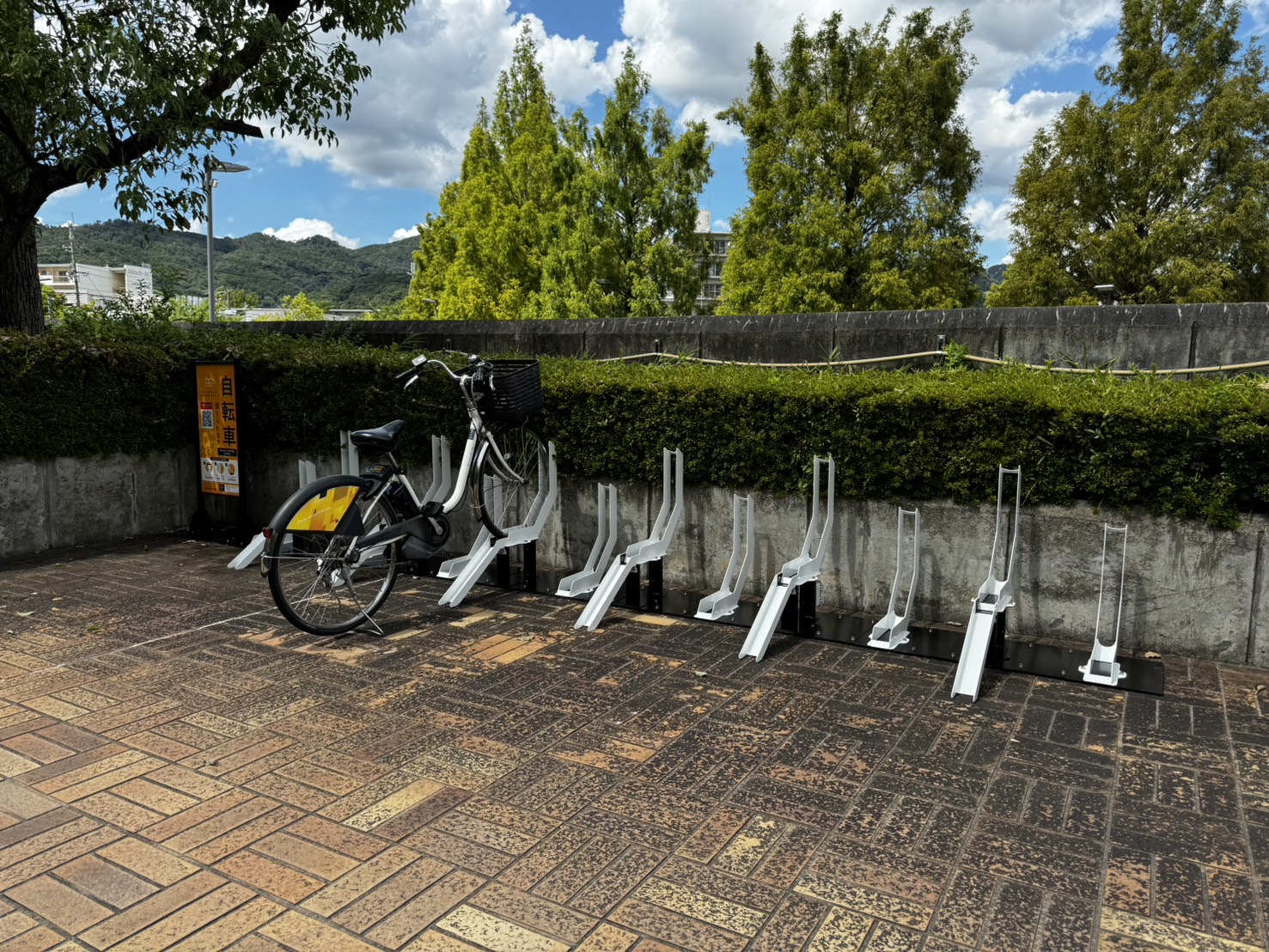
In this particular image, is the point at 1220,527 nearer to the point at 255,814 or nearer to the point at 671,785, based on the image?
the point at 671,785

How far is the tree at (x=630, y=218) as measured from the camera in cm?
1880

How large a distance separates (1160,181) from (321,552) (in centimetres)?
2136

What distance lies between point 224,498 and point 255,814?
550 cm

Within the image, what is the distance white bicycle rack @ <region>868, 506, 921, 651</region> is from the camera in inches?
178

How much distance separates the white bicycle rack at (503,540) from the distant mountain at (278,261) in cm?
4814

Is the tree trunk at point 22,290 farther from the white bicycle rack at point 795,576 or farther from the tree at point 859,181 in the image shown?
the tree at point 859,181

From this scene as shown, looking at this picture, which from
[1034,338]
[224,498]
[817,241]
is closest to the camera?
[1034,338]

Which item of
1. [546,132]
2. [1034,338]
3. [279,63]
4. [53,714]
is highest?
[546,132]

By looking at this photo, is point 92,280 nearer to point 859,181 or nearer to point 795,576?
point 859,181

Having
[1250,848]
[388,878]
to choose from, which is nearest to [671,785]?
[388,878]

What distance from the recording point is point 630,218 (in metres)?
19.4

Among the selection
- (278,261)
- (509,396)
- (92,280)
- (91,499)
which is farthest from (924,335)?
(278,261)

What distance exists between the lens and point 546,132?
2164cm

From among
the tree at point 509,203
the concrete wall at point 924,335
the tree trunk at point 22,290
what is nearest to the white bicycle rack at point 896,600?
the concrete wall at point 924,335
